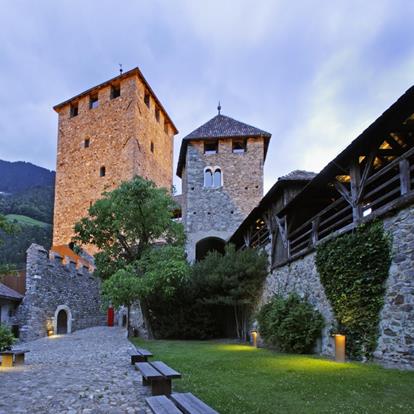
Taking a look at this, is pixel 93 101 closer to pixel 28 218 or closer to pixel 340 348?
pixel 28 218

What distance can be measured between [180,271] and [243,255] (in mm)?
2521

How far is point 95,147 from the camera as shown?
98.4 ft

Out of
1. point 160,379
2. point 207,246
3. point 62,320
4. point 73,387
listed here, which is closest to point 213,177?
point 207,246

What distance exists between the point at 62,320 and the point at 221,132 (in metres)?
13.4

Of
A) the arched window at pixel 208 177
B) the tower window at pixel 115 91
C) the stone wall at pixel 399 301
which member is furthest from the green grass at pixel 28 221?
the stone wall at pixel 399 301

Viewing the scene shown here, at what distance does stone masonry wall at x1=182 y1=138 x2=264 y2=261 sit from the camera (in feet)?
69.9

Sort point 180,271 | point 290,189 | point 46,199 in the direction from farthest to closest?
point 46,199
point 180,271
point 290,189

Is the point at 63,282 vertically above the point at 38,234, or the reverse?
the point at 38,234

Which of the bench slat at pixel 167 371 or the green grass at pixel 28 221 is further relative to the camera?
the green grass at pixel 28 221

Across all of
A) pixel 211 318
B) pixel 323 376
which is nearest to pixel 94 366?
pixel 323 376

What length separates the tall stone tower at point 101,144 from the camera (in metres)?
28.8

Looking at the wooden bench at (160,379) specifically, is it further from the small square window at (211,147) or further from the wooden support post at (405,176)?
the small square window at (211,147)

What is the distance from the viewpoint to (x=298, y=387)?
5.34 metres

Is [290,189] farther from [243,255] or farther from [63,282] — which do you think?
[63,282]
